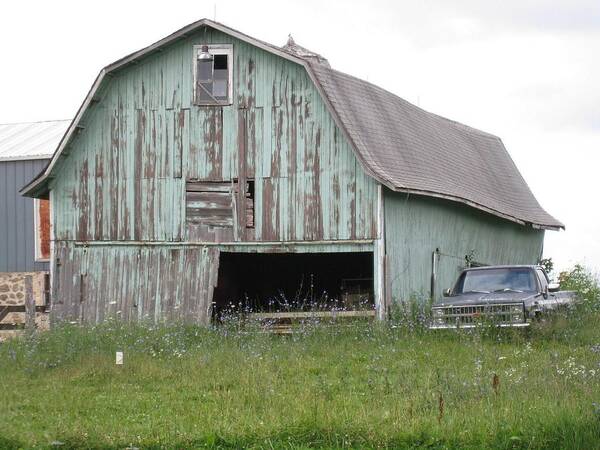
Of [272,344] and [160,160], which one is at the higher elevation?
[160,160]

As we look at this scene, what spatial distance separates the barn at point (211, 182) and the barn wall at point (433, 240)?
71 mm

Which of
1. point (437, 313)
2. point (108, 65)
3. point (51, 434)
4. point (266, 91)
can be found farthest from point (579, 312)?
point (51, 434)

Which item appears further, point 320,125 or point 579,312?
point 320,125

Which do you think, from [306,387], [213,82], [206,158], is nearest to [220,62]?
[213,82]

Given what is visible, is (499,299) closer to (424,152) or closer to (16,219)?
(424,152)

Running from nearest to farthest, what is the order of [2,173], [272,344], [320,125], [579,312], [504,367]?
[504,367], [272,344], [579,312], [320,125], [2,173]

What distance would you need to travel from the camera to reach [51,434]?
11.9 metres

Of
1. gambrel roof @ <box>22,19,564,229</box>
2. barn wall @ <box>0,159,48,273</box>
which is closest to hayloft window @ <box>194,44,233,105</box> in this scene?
gambrel roof @ <box>22,19,564,229</box>

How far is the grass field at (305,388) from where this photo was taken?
37.3ft

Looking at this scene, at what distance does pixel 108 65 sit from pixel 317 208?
5.18 m

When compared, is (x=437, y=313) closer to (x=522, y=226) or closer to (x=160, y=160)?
(x=160, y=160)

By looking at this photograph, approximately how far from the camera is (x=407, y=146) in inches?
991

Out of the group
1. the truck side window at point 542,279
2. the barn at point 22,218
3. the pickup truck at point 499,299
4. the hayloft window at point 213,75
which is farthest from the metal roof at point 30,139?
the truck side window at point 542,279

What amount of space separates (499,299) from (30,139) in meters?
17.2
